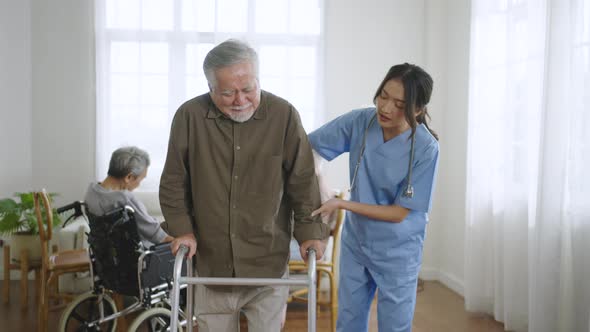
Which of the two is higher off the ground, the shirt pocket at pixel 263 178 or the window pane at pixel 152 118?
the window pane at pixel 152 118

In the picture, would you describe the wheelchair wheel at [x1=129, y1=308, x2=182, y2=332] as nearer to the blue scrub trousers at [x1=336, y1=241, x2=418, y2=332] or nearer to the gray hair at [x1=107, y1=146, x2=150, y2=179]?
the gray hair at [x1=107, y1=146, x2=150, y2=179]

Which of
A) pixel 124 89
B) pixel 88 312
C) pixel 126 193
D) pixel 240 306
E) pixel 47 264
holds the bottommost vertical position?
pixel 88 312

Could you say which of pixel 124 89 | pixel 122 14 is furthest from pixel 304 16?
pixel 124 89

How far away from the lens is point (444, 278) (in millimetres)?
4430

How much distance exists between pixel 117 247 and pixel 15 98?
241 centimetres

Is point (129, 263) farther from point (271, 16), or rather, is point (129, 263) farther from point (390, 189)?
point (271, 16)

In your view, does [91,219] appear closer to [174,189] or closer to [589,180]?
[174,189]

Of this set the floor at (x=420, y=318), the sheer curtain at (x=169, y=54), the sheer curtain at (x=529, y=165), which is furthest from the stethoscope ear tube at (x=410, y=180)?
the sheer curtain at (x=169, y=54)

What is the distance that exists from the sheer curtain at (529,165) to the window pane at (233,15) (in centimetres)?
178

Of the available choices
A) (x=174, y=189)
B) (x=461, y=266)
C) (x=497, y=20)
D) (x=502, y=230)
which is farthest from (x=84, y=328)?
(x=497, y=20)

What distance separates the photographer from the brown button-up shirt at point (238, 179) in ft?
5.32

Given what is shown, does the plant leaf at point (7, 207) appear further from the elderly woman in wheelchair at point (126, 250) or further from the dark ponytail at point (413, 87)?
the dark ponytail at point (413, 87)

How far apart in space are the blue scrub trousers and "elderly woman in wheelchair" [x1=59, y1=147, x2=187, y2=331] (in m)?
0.95

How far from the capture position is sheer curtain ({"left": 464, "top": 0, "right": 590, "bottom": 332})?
2.73 m
